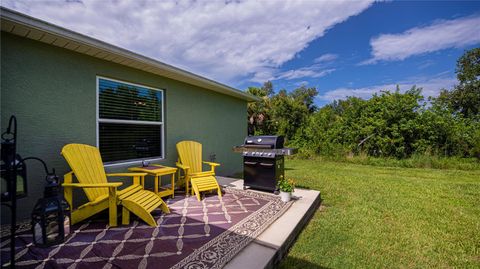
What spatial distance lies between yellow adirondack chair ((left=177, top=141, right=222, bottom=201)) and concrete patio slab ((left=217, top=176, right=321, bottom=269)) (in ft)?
4.82

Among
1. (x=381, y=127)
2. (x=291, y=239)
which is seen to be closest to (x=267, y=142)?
(x=291, y=239)

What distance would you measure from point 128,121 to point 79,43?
1.44m

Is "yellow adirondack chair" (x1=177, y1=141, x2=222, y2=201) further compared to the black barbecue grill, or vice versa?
the black barbecue grill

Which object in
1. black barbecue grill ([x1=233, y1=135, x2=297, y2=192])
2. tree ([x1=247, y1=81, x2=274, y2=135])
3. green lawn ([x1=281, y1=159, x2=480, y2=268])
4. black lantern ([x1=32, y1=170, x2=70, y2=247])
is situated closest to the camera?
black lantern ([x1=32, y1=170, x2=70, y2=247])

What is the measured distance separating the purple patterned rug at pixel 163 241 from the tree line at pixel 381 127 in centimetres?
761

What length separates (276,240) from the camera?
233 cm

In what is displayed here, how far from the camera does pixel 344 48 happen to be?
983 centimetres

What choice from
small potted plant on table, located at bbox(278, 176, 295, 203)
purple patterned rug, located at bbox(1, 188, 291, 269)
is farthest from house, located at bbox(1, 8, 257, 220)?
small potted plant on table, located at bbox(278, 176, 295, 203)

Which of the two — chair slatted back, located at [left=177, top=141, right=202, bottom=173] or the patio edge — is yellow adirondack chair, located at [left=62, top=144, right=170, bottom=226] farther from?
→ the patio edge

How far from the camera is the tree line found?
8.13 meters

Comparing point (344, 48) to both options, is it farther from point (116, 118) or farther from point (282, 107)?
point (116, 118)

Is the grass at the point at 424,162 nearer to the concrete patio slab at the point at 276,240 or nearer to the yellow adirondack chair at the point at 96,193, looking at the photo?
the concrete patio slab at the point at 276,240

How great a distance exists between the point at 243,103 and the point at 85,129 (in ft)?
15.8

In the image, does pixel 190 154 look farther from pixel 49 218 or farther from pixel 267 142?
pixel 49 218
